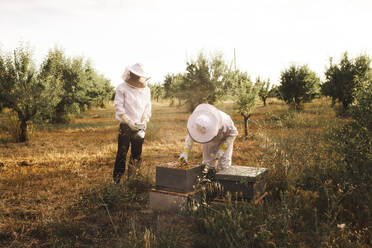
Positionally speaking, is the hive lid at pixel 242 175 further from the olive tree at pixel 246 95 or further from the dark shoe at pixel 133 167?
the olive tree at pixel 246 95

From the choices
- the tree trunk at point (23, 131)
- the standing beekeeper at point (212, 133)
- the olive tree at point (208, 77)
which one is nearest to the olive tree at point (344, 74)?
the olive tree at point (208, 77)

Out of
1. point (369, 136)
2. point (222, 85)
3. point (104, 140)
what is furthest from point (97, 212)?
point (222, 85)

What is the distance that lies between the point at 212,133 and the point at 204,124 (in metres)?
0.18

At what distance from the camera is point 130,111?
5148mm

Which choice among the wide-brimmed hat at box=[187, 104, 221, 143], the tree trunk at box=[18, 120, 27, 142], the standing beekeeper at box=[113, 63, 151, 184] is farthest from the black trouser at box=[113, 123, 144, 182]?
the tree trunk at box=[18, 120, 27, 142]

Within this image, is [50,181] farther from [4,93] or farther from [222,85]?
[222,85]

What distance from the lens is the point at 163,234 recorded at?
3205 mm

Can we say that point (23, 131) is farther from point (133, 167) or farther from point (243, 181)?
point (243, 181)

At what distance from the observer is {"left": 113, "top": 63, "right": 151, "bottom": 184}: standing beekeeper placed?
4969 millimetres

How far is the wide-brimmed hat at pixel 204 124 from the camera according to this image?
379 centimetres

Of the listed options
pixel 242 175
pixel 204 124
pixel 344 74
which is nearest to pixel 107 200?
pixel 204 124

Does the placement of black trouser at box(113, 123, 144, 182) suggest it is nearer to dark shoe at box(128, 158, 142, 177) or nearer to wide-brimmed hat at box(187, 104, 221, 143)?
dark shoe at box(128, 158, 142, 177)

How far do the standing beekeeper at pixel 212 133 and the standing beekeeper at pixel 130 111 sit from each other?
1.34 m

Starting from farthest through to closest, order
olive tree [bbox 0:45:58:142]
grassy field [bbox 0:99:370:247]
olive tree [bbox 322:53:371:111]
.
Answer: olive tree [bbox 322:53:371:111] < olive tree [bbox 0:45:58:142] < grassy field [bbox 0:99:370:247]
